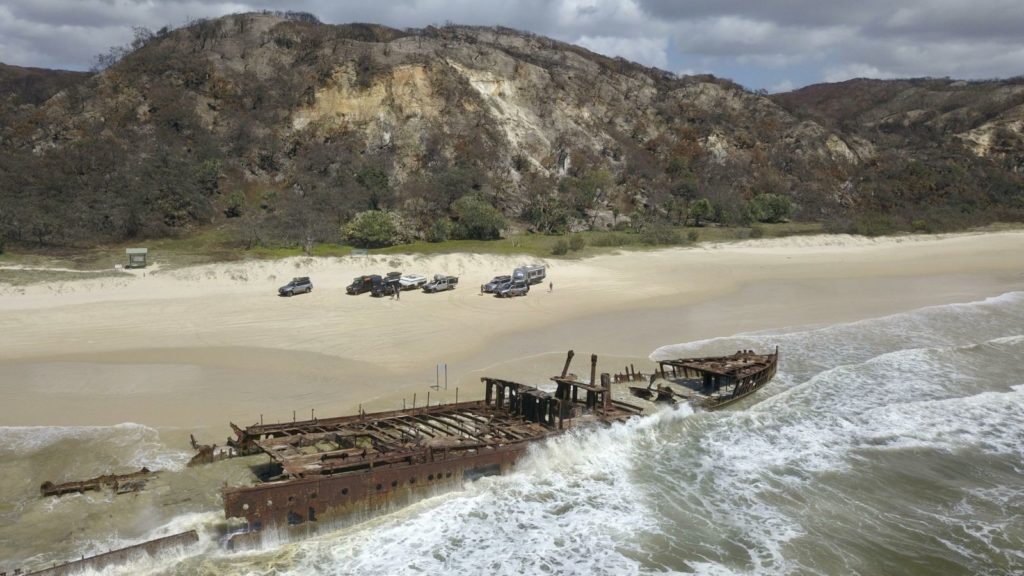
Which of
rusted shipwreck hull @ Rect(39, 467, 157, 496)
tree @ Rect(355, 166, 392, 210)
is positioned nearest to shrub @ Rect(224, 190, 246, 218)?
tree @ Rect(355, 166, 392, 210)

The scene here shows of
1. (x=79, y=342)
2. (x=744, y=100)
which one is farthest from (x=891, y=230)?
(x=79, y=342)

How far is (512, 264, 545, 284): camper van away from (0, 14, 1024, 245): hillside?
14633 millimetres

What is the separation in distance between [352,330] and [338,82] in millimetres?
50985

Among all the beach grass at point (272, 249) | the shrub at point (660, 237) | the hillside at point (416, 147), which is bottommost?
the beach grass at point (272, 249)

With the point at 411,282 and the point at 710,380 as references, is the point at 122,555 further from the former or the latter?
the point at 411,282

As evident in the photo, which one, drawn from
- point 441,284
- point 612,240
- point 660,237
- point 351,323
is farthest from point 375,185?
point 351,323

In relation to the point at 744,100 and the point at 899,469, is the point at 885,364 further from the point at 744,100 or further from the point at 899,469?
the point at 744,100

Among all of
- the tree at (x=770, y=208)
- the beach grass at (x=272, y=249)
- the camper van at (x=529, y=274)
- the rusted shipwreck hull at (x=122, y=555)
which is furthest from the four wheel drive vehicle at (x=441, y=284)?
the tree at (x=770, y=208)

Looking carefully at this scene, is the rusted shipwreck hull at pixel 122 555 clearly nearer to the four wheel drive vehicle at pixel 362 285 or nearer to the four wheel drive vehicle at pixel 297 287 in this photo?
the four wheel drive vehicle at pixel 297 287

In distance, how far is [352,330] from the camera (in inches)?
1235

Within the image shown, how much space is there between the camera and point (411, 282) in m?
39.8

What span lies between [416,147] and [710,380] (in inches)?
1980

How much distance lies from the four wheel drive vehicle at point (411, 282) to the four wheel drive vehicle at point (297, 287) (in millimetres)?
5051

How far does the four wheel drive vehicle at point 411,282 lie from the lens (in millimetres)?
39406
